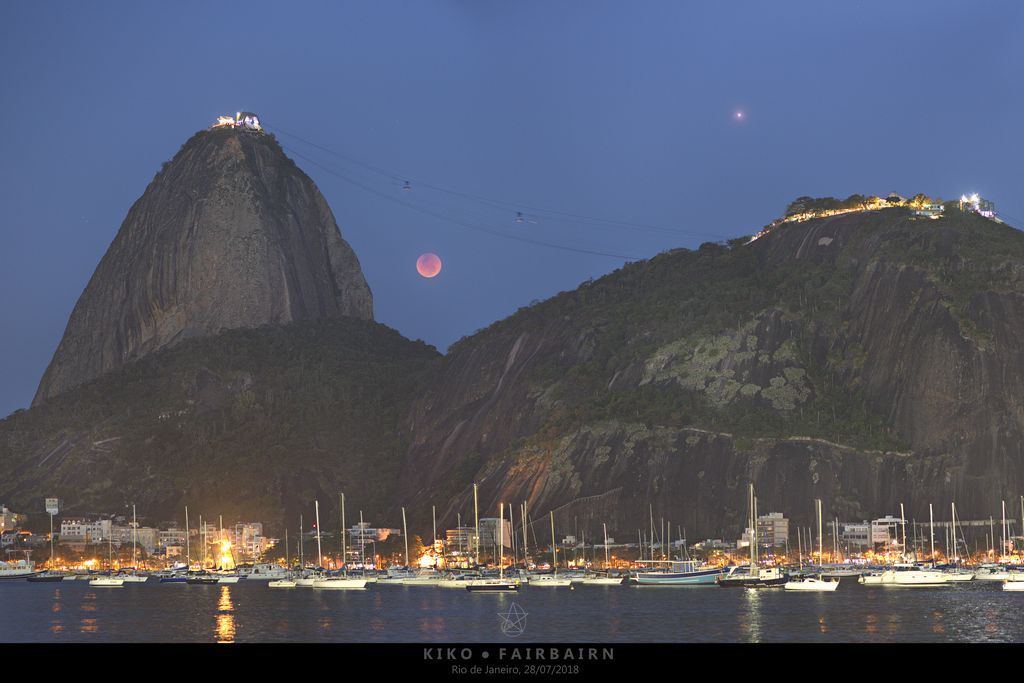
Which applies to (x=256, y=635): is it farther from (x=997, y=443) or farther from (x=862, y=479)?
(x=997, y=443)

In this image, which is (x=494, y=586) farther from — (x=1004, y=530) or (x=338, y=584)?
(x=1004, y=530)

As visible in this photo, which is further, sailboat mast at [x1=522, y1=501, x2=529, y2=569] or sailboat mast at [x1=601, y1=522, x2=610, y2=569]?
sailboat mast at [x1=601, y1=522, x2=610, y2=569]

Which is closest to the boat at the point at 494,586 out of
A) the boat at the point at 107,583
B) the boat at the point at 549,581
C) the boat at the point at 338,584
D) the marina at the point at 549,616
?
the marina at the point at 549,616

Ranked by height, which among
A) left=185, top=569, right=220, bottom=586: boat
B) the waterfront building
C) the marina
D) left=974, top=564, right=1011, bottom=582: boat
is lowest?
left=974, top=564, right=1011, bottom=582: boat

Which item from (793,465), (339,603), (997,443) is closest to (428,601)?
(339,603)

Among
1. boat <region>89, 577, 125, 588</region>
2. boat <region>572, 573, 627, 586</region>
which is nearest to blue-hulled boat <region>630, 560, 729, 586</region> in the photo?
boat <region>572, 573, 627, 586</region>

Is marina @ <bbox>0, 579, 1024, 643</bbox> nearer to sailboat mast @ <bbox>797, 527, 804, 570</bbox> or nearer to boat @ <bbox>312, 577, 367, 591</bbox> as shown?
boat @ <bbox>312, 577, 367, 591</bbox>

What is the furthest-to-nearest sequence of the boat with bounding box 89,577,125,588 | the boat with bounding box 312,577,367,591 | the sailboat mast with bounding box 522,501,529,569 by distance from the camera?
the boat with bounding box 89,577,125,588 → the sailboat mast with bounding box 522,501,529,569 → the boat with bounding box 312,577,367,591
